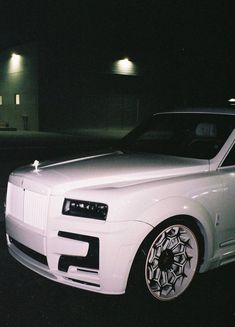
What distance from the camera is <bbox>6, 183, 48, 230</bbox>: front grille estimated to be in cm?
346

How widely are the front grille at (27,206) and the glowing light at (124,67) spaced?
28.1 m

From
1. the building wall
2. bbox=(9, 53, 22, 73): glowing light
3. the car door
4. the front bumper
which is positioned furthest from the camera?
bbox=(9, 53, 22, 73): glowing light

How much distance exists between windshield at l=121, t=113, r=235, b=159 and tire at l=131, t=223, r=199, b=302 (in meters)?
0.97

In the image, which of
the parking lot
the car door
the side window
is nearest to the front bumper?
the parking lot

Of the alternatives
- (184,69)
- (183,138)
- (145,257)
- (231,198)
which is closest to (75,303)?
(145,257)

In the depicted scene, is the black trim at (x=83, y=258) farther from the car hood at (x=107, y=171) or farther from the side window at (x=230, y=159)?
the side window at (x=230, y=159)

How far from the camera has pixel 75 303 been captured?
11.7 feet

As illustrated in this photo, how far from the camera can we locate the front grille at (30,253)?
3459 millimetres

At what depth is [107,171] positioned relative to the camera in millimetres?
3936

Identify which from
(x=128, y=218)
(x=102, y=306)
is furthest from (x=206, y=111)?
(x=102, y=306)

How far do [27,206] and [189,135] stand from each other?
7.51 ft

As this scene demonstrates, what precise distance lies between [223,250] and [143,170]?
1.05 meters

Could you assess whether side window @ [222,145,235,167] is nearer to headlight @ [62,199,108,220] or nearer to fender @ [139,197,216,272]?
fender @ [139,197,216,272]

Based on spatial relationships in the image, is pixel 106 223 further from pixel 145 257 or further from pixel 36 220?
pixel 36 220
